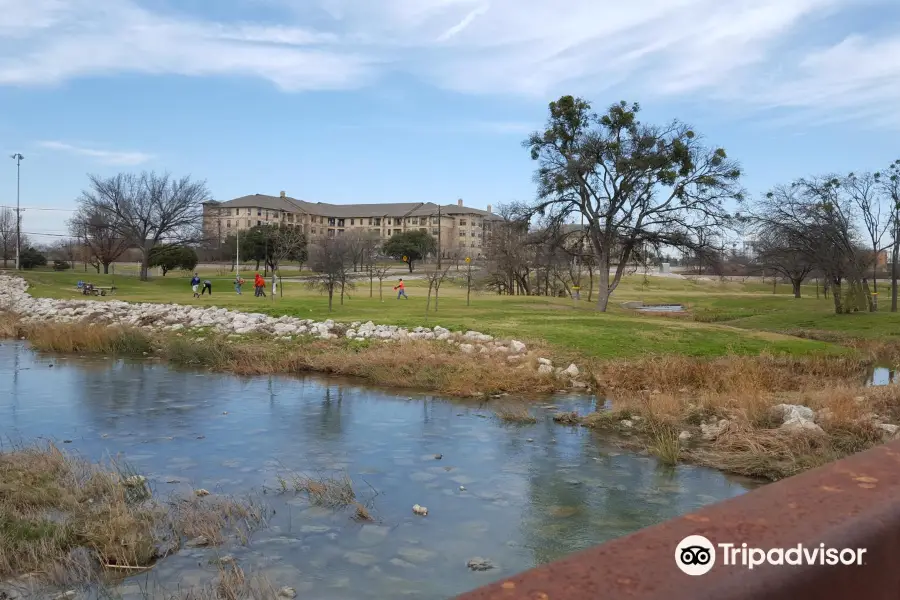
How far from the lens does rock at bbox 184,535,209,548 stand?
752cm

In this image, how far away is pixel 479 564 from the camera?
7160 millimetres

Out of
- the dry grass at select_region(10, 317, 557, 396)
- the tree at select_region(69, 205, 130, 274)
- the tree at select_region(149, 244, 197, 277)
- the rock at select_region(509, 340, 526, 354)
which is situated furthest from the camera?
the tree at select_region(149, 244, 197, 277)

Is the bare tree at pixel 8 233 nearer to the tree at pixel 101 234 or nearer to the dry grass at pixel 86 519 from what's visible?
the tree at pixel 101 234

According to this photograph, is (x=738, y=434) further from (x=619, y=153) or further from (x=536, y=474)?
(x=619, y=153)

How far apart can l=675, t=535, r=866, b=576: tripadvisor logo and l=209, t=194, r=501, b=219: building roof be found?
13852cm

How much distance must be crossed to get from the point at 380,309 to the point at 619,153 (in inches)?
506

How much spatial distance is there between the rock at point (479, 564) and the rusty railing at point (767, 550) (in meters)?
5.86

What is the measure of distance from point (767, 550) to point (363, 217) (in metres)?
152

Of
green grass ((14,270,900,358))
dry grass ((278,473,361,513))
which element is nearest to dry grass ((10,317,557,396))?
green grass ((14,270,900,358))

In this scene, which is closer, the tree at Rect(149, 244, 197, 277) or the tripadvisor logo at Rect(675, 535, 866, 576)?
the tripadvisor logo at Rect(675, 535, 866, 576)

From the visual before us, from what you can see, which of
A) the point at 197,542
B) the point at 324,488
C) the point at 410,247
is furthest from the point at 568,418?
the point at 410,247

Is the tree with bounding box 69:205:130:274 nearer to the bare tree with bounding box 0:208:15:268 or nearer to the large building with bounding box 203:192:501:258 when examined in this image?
the bare tree with bounding box 0:208:15:268

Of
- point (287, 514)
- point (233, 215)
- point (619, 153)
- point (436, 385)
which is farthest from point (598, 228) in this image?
point (233, 215)

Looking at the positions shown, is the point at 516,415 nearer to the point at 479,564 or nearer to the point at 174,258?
the point at 479,564
